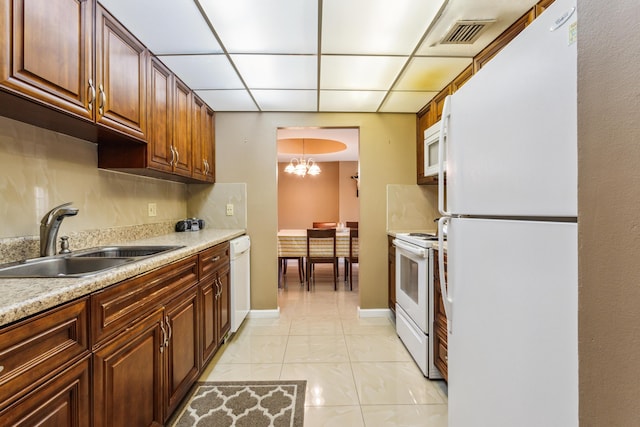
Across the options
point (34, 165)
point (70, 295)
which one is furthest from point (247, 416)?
point (34, 165)

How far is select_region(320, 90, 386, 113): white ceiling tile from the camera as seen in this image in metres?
2.59

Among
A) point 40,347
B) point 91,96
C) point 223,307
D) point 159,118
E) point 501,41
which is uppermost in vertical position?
point 501,41

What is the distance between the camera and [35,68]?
42.0 inches

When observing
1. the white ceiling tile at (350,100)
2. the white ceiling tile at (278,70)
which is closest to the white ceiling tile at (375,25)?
the white ceiling tile at (278,70)

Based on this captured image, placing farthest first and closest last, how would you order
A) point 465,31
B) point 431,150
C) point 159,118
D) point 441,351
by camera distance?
point 431,150 → point 159,118 → point 441,351 → point 465,31

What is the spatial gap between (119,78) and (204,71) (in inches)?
29.1

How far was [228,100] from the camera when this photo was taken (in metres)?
2.74

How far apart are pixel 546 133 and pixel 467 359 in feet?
2.75

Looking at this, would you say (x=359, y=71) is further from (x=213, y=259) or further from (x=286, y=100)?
(x=213, y=259)

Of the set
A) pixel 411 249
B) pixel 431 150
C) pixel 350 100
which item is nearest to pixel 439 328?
pixel 411 249

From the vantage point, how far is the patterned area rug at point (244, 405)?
1548 millimetres

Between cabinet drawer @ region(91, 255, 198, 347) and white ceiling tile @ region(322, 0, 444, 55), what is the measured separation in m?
1.55

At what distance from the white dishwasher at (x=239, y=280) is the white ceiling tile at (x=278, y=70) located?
133 centimetres

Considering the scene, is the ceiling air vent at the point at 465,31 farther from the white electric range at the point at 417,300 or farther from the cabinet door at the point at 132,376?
the cabinet door at the point at 132,376
